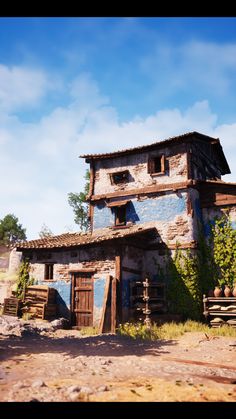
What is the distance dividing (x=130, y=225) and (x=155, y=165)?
12.3 feet

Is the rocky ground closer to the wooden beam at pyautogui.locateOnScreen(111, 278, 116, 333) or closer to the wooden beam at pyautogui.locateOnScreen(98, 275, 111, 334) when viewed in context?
the wooden beam at pyautogui.locateOnScreen(98, 275, 111, 334)

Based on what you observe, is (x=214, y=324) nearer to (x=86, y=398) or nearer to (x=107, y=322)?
(x=107, y=322)

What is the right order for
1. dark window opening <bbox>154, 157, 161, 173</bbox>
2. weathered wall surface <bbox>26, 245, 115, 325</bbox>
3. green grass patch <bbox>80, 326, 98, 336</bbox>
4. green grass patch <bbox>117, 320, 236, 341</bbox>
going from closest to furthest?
green grass patch <bbox>117, 320, 236, 341</bbox>
green grass patch <bbox>80, 326, 98, 336</bbox>
weathered wall surface <bbox>26, 245, 115, 325</bbox>
dark window opening <bbox>154, 157, 161, 173</bbox>

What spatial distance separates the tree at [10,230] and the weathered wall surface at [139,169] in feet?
113

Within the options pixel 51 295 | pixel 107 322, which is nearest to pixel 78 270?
pixel 51 295

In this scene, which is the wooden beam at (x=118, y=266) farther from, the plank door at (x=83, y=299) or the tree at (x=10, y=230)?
the tree at (x=10, y=230)

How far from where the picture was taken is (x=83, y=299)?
14.9 metres

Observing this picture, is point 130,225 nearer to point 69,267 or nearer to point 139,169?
point 139,169

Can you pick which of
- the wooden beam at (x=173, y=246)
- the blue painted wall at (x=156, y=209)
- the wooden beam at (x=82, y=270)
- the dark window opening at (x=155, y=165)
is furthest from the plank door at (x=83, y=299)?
the dark window opening at (x=155, y=165)

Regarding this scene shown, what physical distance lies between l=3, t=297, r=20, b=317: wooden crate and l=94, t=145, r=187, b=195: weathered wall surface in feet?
25.1

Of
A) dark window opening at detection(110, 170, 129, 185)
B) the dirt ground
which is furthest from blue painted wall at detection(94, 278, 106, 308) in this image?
dark window opening at detection(110, 170, 129, 185)

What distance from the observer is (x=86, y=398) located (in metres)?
4.35

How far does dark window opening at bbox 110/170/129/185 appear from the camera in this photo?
18.1m
